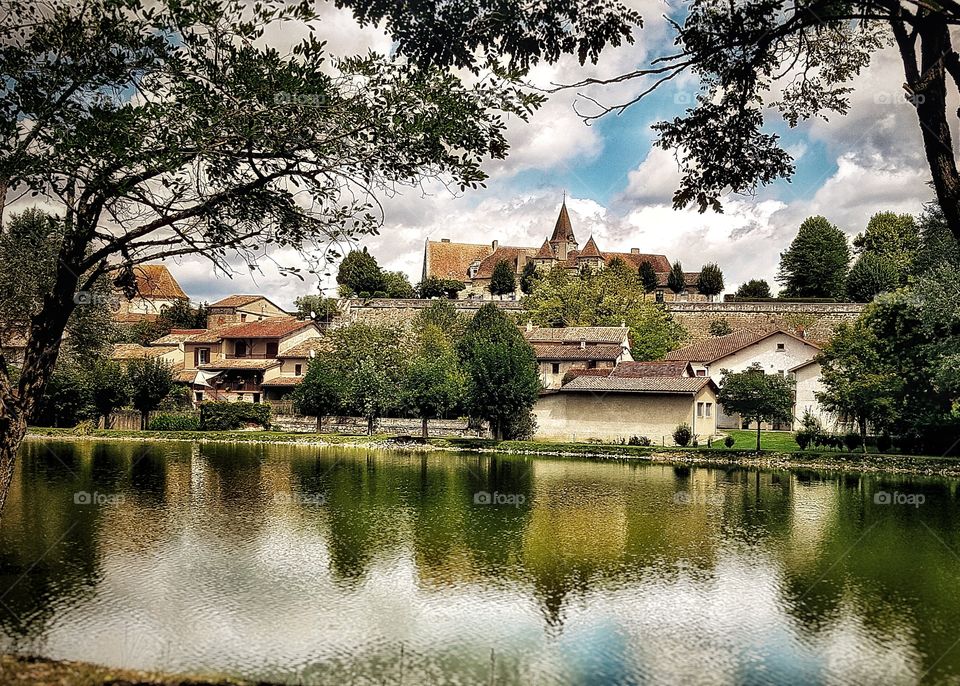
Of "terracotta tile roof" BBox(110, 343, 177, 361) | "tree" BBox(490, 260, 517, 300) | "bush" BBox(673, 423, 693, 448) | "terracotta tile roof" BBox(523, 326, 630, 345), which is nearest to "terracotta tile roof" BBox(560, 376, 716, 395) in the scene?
"bush" BBox(673, 423, 693, 448)

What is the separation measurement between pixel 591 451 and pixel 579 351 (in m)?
19.9

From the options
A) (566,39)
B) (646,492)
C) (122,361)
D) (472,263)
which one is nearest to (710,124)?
(566,39)

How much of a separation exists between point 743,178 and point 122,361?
6139cm

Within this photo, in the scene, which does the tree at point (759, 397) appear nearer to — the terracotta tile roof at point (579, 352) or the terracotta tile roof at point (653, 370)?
the terracotta tile roof at point (653, 370)

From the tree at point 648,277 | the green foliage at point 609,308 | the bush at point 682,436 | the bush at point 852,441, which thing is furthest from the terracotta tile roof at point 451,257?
the bush at point 852,441

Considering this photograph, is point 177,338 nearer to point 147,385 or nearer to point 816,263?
point 147,385

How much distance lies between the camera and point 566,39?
7770 millimetres

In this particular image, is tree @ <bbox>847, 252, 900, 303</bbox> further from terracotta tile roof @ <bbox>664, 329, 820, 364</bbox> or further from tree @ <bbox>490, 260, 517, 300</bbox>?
tree @ <bbox>490, 260, 517, 300</bbox>

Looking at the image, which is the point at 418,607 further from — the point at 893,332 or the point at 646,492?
the point at 893,332

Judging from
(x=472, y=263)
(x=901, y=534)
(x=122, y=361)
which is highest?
(x=472, y=263)

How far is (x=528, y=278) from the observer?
308 ft

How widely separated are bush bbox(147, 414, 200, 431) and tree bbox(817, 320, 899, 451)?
36028 millimetres

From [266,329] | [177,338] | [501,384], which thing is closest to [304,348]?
[266,329]

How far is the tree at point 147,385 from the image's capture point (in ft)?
164
